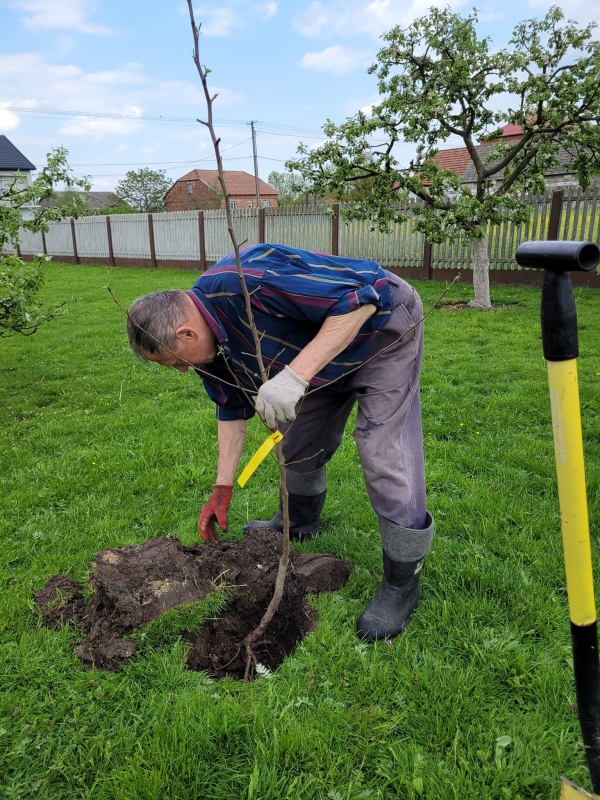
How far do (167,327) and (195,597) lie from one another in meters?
1.09

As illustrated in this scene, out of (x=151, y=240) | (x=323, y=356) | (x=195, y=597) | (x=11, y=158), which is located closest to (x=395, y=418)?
(x=323, y=356)

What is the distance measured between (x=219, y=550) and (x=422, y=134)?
294 inches

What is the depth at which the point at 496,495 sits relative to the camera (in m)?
3.25

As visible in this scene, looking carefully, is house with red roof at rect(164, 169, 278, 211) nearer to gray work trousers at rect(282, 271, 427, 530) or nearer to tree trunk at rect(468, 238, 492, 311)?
tree trunk at rect(468, 238, 492, 311)

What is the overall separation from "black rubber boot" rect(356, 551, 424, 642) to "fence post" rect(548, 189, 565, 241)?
9.43m

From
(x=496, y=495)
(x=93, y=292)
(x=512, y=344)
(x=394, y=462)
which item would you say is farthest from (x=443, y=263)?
Answer: (x=394, y=462)

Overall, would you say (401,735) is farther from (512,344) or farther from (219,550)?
(512,344)

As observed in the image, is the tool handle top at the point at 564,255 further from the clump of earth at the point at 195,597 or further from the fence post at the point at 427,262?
the fence post at the point at 427,262

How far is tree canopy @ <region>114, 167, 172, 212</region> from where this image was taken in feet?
184

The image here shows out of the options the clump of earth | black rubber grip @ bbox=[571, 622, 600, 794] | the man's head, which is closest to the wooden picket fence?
the clump of earth

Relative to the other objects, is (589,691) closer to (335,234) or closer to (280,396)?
(280,396)

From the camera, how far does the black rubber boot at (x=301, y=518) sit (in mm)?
2957

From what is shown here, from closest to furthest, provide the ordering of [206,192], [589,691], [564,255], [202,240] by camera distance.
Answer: [564,255], [589,691], [202,240], [206,192]

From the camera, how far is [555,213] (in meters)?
10.1
